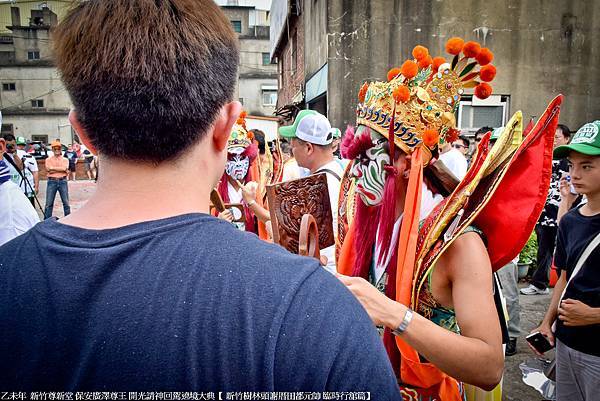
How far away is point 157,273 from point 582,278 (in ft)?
7.74

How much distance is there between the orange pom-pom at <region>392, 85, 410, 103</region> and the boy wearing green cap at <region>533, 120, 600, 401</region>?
1198 millimetres

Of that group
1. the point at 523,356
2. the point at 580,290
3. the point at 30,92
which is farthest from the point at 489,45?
the point at 30,92

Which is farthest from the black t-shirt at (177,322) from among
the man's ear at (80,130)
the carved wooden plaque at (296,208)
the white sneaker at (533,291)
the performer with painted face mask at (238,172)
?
the white sneaker at (533,291)

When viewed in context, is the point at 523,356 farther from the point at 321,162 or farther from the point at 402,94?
the point at 402,94

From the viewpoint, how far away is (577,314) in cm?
216

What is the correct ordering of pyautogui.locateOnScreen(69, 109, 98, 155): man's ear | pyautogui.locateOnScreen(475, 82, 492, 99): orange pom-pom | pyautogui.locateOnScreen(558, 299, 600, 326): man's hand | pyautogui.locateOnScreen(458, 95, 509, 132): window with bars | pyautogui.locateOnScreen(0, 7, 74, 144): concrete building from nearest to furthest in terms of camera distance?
pyautogui.locateOnScreen(69, 109, 98, 155): man's ear, pyautogui.locateOnScreen(475, 82, 492, 99): orange pom-pom, pyautogui.locateOnScreen(558, 299, 600, 326): man's hand, pyautogui.locateOnScreen(458, 95, 509, 132): window with bars, pyautogui.locateOnScreen(0, 7, 74, 144): concrete building

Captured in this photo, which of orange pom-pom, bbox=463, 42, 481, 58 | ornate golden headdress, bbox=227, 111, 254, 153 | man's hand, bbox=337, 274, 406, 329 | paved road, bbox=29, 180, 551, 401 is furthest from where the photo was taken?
ornate golden headdress, bbox=227, 111, 254, 153

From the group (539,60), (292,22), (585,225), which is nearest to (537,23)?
(539,60)

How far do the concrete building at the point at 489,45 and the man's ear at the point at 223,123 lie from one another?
9.62 m

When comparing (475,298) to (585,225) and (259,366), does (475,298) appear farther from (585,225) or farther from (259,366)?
(585,225)

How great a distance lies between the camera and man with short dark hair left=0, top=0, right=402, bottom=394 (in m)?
0.66

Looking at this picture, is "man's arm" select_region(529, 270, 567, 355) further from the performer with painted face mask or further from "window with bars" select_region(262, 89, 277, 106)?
"window with bars" select_region(262, 89, 277, 106)

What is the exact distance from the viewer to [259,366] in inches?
25.8

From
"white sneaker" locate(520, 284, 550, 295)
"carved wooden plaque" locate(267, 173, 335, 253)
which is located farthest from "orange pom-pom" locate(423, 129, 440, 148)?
"white sneaker" locate(520, 284, 550, 295)
